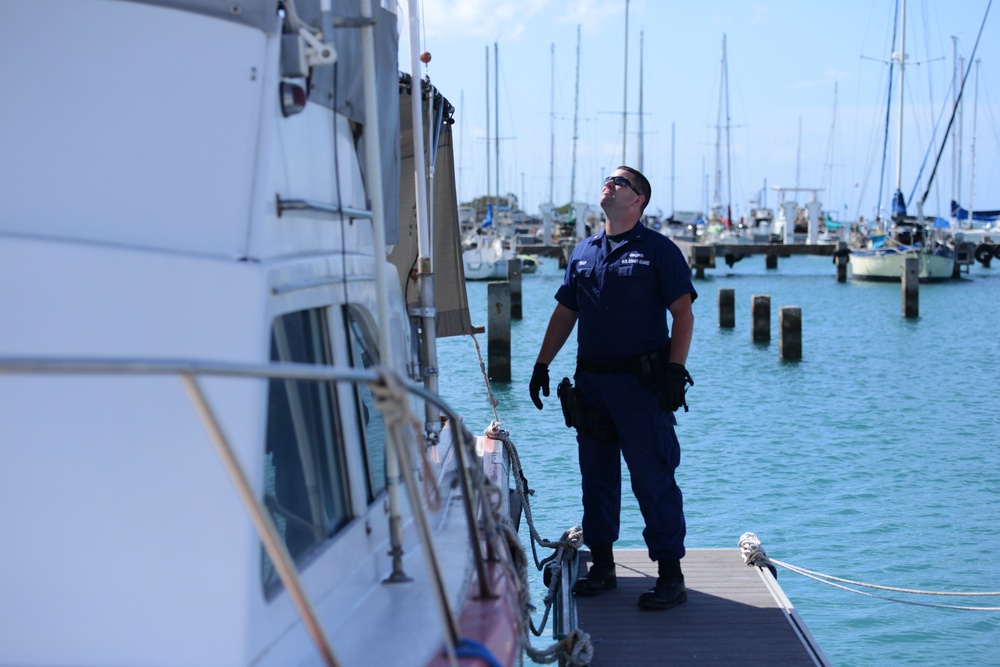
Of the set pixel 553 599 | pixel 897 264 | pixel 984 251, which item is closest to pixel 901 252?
pixel 897 264

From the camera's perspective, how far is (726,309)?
27.6 meters

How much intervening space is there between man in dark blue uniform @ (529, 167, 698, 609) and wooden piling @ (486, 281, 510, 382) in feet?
44.7

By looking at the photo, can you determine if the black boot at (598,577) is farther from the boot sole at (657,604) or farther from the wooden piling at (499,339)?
the wooden piling at (499,339)

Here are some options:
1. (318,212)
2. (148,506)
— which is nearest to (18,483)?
(148,506)

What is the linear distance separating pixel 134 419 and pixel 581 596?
3.14 meters

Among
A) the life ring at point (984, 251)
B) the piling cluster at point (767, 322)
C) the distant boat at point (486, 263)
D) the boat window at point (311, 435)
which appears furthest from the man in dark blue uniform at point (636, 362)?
the life ring at point (984, 251)

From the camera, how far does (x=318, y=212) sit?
297 centimetres

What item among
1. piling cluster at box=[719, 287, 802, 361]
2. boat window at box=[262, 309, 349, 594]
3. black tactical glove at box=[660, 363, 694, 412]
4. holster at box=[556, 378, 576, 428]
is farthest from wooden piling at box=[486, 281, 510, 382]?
boat window at box=[262, 309, 349, 594]

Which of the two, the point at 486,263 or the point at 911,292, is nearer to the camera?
the point at 911,292

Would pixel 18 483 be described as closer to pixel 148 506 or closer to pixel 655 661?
pixel 148 506

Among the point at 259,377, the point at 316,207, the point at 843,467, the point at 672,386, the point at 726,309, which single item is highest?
the point at 316,207

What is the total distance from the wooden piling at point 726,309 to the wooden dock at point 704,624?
22519 mm

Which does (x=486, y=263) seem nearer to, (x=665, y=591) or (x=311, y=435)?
(x=665, y=591)

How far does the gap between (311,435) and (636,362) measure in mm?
2010
